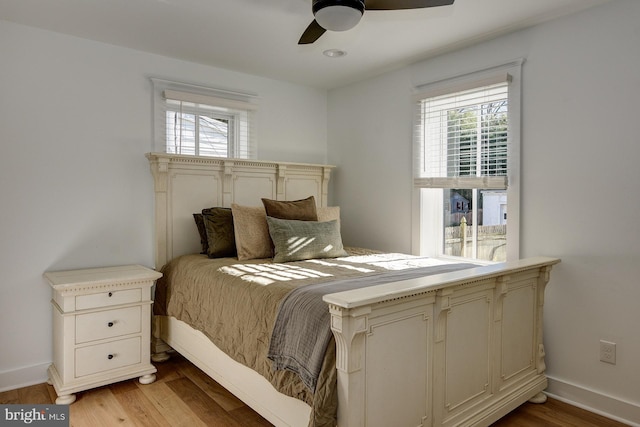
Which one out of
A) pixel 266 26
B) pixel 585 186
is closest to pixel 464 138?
pixel 585 186

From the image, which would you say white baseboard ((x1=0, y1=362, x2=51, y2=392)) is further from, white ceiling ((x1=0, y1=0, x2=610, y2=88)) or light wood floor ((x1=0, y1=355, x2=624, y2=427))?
white ceiling ((x1=0, y1=0, x2=610, y2=88))

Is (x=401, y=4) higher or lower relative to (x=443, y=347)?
higher

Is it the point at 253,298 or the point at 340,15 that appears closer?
the point at 340,15

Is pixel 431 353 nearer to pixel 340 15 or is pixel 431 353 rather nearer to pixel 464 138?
pixel 340 15

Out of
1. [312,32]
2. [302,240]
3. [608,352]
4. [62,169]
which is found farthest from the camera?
[302,240]

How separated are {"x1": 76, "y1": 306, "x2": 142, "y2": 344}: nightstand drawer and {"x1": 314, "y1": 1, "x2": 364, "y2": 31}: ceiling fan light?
218cm

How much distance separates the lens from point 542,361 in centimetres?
260

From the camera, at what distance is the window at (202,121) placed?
3387mm

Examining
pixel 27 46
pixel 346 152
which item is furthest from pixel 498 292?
pixel 27 46

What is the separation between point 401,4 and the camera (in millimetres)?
2023

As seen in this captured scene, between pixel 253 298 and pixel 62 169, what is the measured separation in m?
1.82

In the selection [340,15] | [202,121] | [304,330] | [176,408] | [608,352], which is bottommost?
[176,408]

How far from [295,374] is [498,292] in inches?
46.3

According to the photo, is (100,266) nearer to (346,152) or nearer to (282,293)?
(282,293)
